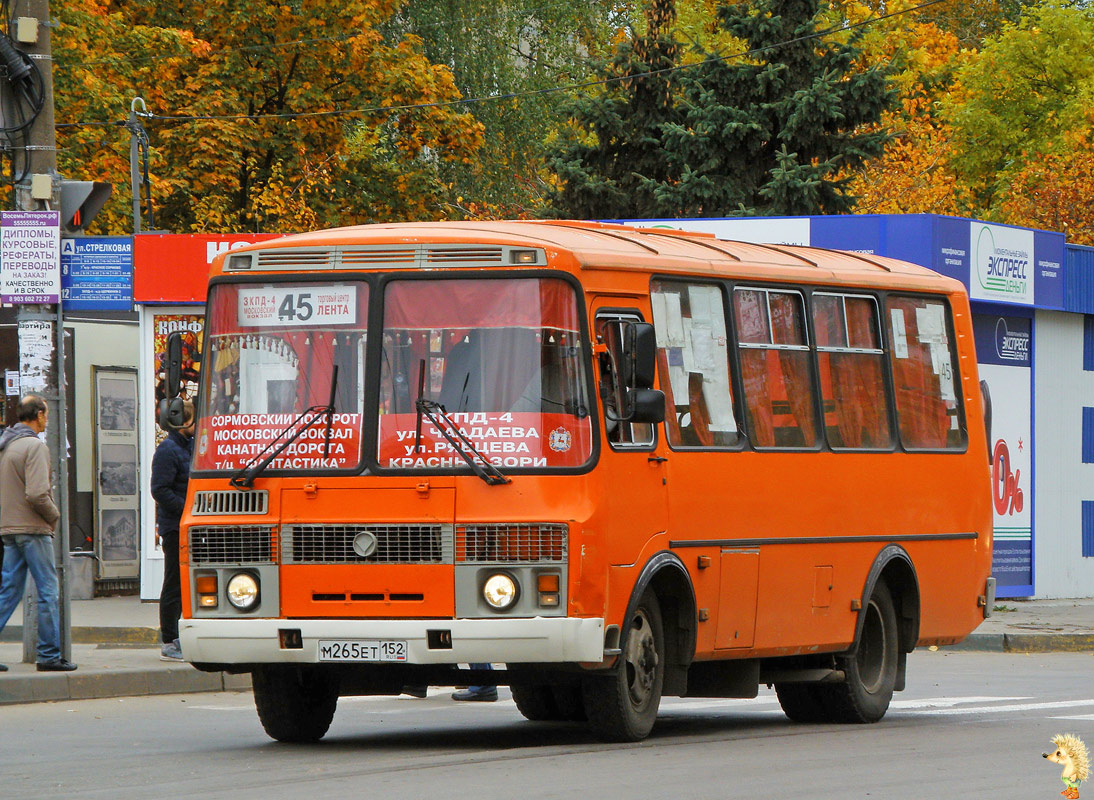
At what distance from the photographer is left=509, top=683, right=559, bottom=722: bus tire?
41.0 ft

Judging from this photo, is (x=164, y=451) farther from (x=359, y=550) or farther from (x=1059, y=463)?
(x=1059, y=463)

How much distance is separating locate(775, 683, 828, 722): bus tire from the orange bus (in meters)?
0.90

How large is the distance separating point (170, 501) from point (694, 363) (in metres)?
5.44

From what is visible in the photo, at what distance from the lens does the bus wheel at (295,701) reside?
11.0m

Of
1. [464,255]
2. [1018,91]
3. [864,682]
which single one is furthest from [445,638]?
[1018,91]

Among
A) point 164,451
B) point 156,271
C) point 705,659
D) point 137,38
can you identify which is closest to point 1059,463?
point 156,271

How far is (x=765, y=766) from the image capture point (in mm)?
9914

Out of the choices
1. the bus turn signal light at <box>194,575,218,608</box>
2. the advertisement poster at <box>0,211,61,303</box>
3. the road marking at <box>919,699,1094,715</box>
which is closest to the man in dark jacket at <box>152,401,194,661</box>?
the advertisement poster at <box>0,211,61,303</box>

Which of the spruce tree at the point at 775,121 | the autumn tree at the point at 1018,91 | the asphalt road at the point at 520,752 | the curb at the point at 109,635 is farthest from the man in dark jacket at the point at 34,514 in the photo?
the autumn tree at the point at 1018,91

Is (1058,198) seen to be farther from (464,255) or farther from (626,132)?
(464,255)

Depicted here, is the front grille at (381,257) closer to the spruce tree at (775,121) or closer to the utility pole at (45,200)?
the utility pole at (45,200)

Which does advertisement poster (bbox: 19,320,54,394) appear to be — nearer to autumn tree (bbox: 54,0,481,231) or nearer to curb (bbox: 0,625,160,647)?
curb (bbox: 0,625,160,647)

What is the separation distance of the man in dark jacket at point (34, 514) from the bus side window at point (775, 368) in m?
5.21

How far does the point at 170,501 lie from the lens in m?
15.6
